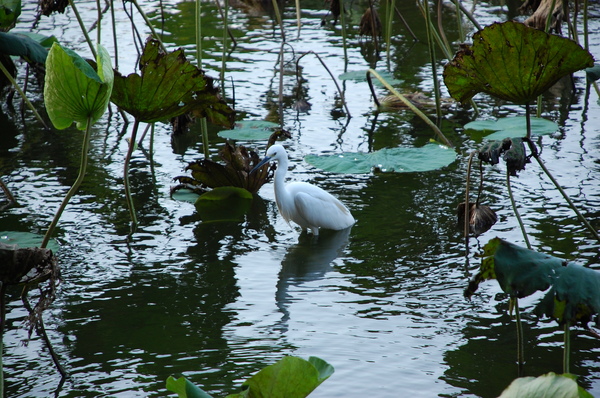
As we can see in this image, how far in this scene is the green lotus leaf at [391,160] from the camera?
514cm

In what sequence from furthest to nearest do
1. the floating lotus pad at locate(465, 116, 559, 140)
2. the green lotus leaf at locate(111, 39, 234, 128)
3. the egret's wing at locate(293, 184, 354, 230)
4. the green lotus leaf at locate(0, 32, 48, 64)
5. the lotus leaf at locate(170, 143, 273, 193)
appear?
the floating lotus pad at locate(465, 116, 559, 140), the lotus leaf at locate(170, 143, 273, 193), the egret's wing at locate(293, 184, 354, 230), the green lotus leaf at locate(0, 32, 48, 64), the green lotus leaf at locate(111, 39, 234, 128)

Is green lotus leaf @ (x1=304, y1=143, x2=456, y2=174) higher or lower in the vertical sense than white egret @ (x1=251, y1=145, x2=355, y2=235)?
higher

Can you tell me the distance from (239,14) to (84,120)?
9556mm

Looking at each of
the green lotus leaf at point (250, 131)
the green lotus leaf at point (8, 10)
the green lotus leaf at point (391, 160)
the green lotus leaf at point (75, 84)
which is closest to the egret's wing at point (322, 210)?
the green lotus leaf at point (391, 160)

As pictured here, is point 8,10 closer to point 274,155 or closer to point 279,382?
point 274,155

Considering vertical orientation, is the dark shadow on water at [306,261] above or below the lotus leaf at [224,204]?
below

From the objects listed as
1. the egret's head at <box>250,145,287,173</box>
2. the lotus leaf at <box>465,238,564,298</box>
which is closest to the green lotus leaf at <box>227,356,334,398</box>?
the lotus leaf at <box>465,238,564,298</box>

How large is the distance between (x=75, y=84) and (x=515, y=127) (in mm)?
4225

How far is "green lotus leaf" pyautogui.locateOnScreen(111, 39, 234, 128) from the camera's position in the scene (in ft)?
13.3

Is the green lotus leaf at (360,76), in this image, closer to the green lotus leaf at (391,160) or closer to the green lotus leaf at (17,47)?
the green lotus leaf at (391,160)

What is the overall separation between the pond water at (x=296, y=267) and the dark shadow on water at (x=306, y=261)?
2 cm

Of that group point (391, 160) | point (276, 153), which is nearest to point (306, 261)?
point (276, 153)

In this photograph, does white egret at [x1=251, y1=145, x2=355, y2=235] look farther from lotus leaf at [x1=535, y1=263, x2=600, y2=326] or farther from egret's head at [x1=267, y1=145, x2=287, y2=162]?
lotus leaf at [x1=535, y1=263, x2=600, y2=326]

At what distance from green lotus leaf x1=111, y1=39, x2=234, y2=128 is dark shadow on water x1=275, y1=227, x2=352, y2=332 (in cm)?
128
